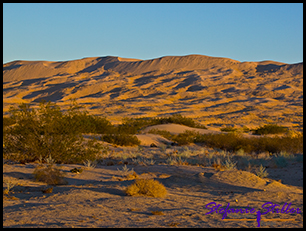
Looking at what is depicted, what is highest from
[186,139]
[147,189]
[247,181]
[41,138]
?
[41,138]

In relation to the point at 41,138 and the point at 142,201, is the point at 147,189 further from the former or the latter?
the point at 41,138

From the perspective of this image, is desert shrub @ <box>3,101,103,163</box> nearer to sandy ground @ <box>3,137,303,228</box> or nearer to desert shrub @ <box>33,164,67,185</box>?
sandy ground @ <box>3,137,303,228</box>

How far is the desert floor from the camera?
445 cm

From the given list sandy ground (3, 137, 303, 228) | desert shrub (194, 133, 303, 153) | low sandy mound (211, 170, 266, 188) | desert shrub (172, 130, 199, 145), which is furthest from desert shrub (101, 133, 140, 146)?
low sandy mound (211, 170, 266, 188)

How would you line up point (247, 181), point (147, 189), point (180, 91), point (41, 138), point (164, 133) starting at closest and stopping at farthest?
point (147, 189), point (247, 181), point (41, 138), point (164, 133), point (180, 91)

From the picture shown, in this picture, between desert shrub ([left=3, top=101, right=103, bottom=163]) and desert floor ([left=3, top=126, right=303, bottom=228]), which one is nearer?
desert floor ([left=3, top=126, right=303, bottom=228])

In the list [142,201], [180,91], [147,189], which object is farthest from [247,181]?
[180,91]

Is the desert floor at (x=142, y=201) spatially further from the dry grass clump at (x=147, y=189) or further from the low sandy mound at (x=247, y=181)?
the dry grass clump at (x=147, y=189)

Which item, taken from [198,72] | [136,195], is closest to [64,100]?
[198,72]

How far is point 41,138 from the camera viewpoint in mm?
10797

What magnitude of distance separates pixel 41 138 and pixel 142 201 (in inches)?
243

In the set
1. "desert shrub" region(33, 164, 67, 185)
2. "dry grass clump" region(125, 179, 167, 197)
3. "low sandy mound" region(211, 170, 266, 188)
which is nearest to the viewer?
"dry grass clump" region(125, 179, 167, 197)

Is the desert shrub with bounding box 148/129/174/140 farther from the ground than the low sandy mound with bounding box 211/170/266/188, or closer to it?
farther from the ground

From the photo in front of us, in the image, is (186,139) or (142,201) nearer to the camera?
(142,201)
